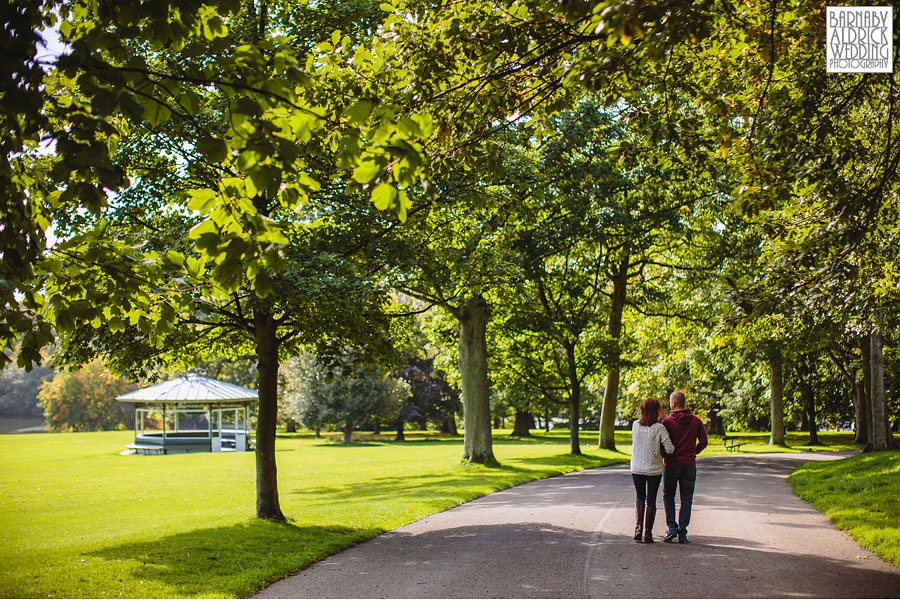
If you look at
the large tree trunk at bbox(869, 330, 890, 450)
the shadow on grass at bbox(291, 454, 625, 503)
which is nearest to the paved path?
the shadow on grass at bbox(291, 454, 625, 503)

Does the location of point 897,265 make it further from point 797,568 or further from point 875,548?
point 797,568

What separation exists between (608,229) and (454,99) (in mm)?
13791

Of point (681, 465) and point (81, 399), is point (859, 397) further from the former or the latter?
point (81, 399)

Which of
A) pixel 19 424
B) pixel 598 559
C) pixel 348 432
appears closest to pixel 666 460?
pixel 598 559

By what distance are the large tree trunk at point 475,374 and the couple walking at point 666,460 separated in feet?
49.3

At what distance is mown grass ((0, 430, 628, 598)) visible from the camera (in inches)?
322

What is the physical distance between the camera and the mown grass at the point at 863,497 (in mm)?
8852

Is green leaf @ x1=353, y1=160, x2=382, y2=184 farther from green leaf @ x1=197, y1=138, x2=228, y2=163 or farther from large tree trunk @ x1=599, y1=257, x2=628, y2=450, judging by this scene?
large tree trunk @ x1=599, y1=257, x2=628, y2=450

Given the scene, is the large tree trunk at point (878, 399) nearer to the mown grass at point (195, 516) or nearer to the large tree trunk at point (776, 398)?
the mown grass at point (195, 516)

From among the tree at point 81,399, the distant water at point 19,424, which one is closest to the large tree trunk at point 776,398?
the tree at point 81,399

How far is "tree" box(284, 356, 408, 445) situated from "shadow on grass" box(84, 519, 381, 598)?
3674cm

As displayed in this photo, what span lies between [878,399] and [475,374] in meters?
13.9

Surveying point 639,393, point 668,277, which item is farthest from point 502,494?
point 639,393

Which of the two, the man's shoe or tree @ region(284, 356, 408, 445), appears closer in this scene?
the man's shoe
